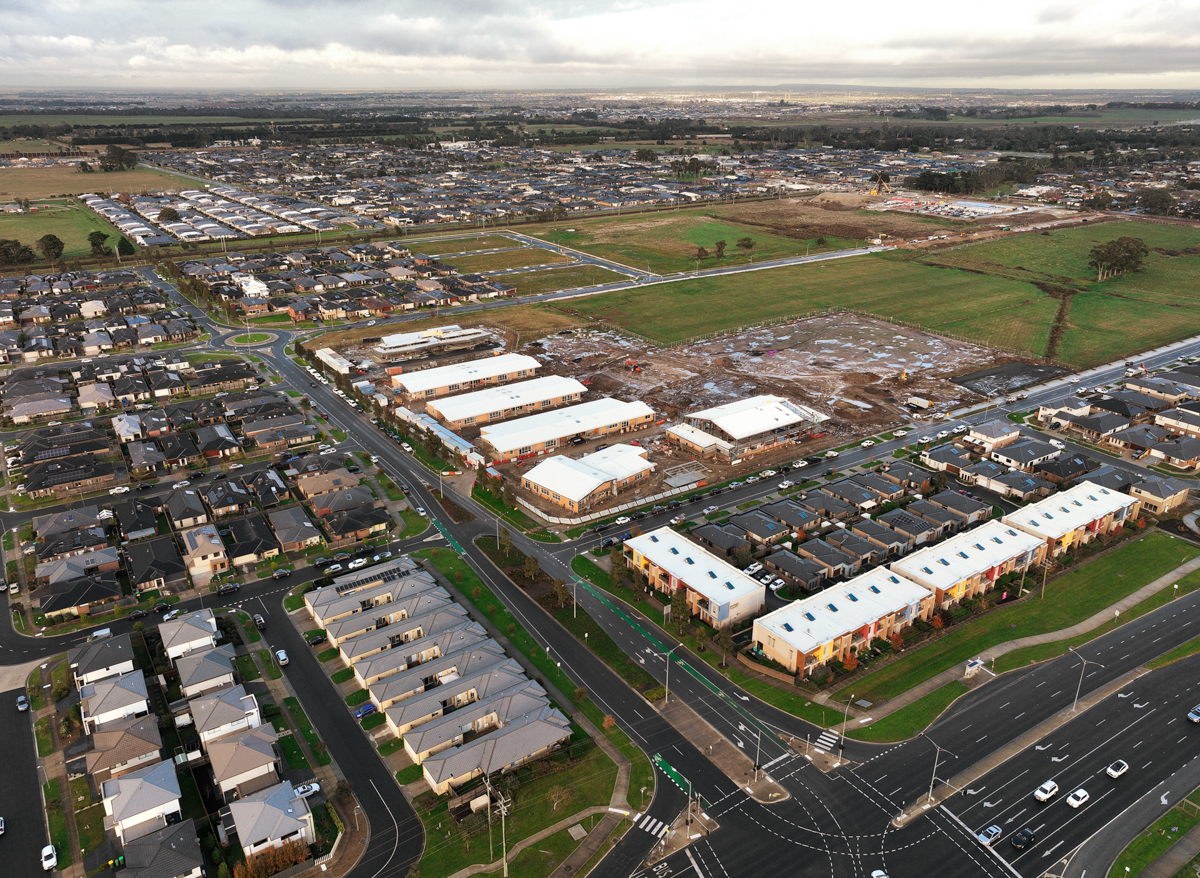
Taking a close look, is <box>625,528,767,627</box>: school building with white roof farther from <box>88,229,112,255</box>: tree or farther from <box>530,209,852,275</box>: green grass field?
<box>88,229,112,255</box>: tree

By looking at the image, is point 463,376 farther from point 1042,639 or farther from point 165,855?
point 1042,639

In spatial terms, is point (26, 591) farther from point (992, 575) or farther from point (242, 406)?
point (992, 575)

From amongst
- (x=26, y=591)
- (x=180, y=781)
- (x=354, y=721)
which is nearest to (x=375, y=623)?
(x=354, y=721)

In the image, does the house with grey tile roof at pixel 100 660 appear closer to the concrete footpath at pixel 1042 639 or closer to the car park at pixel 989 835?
the concrete footpath at pixel 1042 639

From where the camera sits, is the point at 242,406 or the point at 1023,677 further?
the point at 242,406

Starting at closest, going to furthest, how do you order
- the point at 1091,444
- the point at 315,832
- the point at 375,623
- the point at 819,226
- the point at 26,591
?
the point at 315,832
the point at 375,623
the point at 26,591
the point at 1091,444
the point at 819,226

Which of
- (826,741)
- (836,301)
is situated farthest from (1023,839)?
(836,301)

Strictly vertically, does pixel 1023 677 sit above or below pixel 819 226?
below
